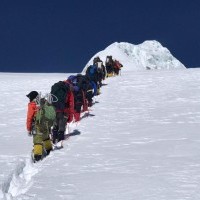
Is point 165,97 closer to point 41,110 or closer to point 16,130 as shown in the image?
point 16,130

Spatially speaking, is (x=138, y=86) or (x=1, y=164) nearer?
(x=1, y=164)

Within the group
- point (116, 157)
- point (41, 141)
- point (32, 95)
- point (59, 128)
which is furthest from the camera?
point (59, 128)

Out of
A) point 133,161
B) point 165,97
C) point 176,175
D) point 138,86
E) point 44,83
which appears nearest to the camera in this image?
point 176,175

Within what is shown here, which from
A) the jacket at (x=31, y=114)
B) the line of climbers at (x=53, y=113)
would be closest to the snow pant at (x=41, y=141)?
the line of climbers at (x=53, y=113)

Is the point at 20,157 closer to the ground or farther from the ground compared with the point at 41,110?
closer to the ground

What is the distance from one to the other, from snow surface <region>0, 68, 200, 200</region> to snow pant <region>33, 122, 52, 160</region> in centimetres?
20

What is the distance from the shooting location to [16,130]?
1343cm

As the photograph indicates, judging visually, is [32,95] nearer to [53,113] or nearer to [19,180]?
[53,113]

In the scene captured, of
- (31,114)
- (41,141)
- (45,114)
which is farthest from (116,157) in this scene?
(31,114)

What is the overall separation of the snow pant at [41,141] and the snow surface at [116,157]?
20cm

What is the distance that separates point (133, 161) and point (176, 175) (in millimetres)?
Result: 1240

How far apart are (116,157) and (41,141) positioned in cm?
173

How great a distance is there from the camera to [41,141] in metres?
9.59

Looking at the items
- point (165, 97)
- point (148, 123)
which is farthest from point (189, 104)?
point (148, 123)
